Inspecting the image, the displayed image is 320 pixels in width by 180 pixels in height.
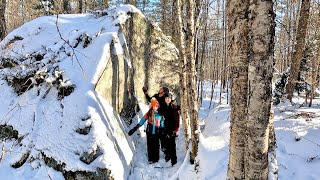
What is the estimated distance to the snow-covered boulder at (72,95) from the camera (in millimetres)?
5863

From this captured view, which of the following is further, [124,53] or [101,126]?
[124,53]

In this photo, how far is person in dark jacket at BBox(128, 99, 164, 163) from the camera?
724cm

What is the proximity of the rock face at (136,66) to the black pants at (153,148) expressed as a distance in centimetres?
129

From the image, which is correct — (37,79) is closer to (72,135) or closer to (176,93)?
(72,135)

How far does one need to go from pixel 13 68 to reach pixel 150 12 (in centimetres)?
1580

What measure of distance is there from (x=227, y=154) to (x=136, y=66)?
4529 mm

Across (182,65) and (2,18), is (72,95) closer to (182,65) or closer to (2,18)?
(182,65)

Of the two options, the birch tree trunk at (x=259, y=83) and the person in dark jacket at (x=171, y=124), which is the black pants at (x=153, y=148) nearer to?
the person in dark jacket at (x=171, y=124)

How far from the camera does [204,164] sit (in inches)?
246

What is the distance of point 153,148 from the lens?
24.5 ft

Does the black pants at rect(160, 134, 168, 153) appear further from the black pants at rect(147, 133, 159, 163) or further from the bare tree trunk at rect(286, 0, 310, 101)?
the bare tree trunk at rect(286, 0, 310, 101)

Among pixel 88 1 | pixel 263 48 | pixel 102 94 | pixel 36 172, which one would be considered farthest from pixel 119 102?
pixel 88 1

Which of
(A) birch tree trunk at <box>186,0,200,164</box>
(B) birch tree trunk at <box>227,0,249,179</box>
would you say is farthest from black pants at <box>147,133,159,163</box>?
(B) birch tree trunk at <box>227,0,249,179</box>

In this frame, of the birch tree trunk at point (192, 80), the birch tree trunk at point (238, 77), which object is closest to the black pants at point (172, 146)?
the birch tree trunk at point (192, 80)
